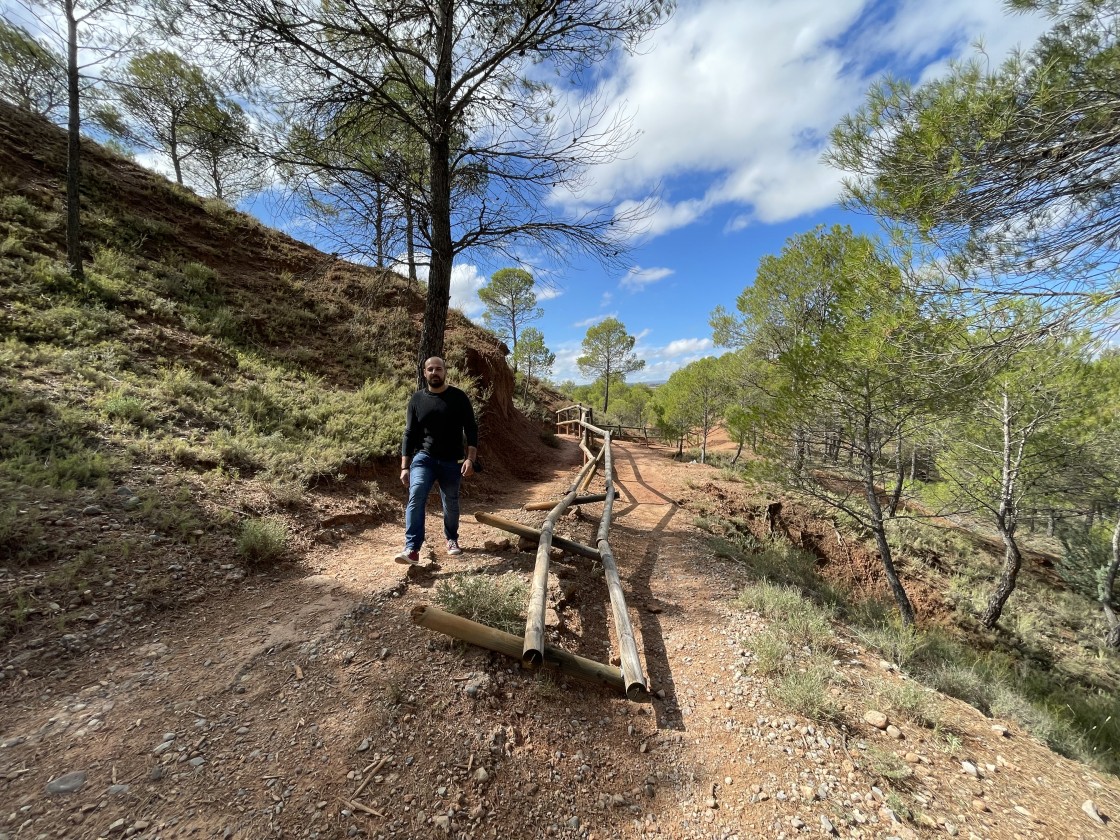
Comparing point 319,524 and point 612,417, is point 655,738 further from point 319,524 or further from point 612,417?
point 612,417

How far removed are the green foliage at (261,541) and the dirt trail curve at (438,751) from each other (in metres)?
0.53

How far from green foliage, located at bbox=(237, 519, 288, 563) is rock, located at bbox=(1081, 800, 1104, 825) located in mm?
5884

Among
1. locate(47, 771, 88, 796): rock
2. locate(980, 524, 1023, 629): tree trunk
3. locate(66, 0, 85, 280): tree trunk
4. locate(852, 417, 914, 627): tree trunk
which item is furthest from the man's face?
locate(980, 524, 1023, 629): tree trunk

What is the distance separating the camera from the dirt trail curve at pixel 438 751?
179 cm

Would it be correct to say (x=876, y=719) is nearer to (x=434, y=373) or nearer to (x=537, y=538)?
(x=537, y=538)

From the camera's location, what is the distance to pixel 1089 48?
381 centimetres

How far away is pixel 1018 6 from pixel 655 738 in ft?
24.9

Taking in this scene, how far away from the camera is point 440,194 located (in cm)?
536

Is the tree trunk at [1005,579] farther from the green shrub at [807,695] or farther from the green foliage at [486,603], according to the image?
the green foliage at [486,603]

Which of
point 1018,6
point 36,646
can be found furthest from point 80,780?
point 1018,6

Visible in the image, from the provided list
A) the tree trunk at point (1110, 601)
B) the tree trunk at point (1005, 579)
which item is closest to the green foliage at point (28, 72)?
the tree trunk at point (1005, 579)

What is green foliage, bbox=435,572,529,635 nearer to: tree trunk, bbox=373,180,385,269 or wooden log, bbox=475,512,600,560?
wooden log, bbox=475,512,600,560

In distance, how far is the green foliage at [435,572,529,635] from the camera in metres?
2.93

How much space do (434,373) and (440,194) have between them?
279 centimetres
